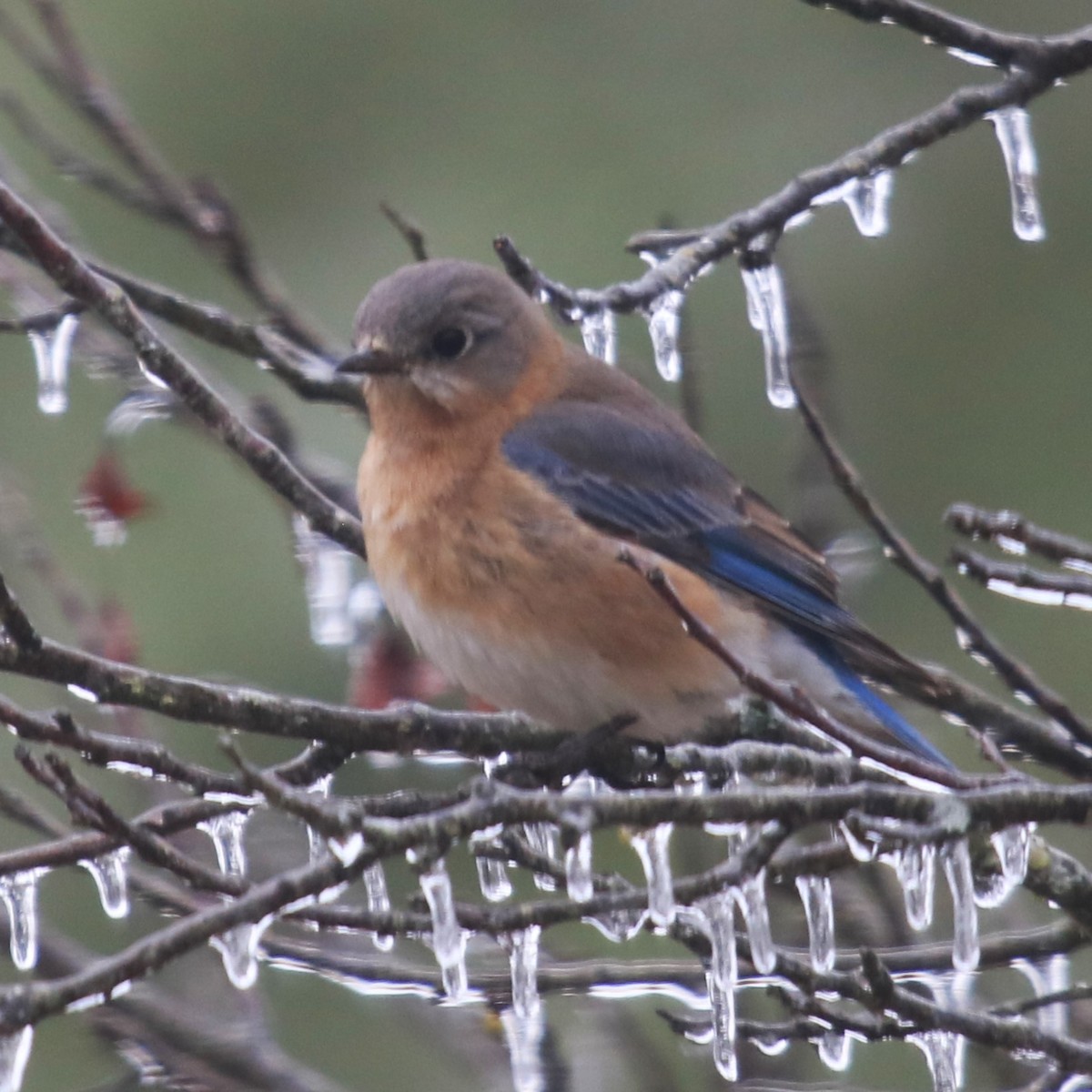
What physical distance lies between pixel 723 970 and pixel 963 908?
354 mm

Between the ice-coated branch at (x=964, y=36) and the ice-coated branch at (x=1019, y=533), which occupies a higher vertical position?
the ice-coated branch at (x=964, y=36)

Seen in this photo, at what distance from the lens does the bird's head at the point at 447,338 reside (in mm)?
4082

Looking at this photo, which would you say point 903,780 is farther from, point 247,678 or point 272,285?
point 247,678

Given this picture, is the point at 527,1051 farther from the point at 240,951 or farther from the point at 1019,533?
the point at 1019,533

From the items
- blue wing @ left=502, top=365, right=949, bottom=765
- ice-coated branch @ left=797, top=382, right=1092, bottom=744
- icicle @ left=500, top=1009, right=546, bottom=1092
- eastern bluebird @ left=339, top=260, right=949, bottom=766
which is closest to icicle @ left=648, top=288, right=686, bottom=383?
ice-coated branch @ left=797, top=382, right=1092, bottom=744

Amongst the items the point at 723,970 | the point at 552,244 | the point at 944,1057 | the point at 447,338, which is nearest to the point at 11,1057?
the point at 723,970

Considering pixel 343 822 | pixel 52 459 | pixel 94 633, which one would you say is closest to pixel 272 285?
pixel 94 633

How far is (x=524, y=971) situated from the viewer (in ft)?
9.56

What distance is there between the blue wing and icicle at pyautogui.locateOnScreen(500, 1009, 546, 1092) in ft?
3.56

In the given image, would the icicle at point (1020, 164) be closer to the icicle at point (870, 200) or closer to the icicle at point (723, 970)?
the icicle at point (870, 200)

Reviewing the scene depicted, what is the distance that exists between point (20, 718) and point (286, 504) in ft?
4.35

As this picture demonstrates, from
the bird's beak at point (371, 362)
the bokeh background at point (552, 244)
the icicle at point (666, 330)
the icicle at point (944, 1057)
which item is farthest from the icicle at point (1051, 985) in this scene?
the bokeh background at point (552, 244)

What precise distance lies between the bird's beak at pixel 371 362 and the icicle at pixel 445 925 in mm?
1510

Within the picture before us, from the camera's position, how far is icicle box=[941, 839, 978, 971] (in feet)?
8.80
